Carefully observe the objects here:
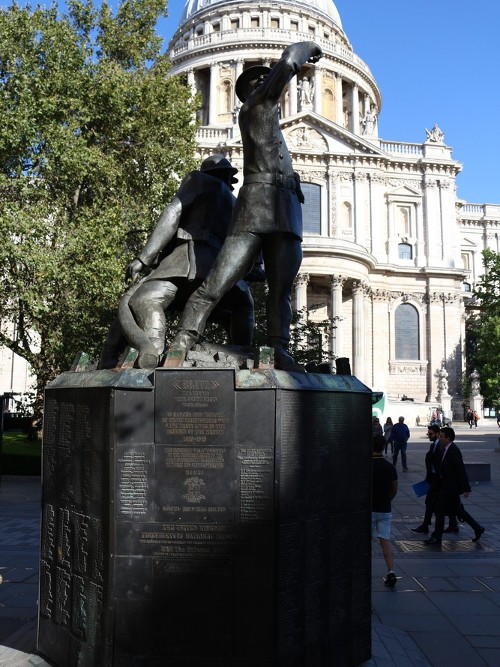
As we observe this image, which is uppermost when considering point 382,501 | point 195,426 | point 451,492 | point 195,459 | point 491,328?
point 491,328

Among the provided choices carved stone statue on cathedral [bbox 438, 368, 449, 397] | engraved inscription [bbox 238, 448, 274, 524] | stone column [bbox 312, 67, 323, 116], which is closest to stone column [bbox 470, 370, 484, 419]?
carved stone statue on cathedral [bbox 438, 368, 449, 397]

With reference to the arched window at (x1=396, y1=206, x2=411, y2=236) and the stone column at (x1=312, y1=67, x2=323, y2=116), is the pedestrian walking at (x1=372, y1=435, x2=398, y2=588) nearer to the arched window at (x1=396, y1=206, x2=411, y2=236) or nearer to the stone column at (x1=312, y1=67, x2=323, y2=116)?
Result: the arched window at (x1=396, y1=206, x2=411, y2=236)

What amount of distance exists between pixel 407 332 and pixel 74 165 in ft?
125

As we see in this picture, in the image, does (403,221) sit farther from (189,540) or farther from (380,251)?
(189,540)

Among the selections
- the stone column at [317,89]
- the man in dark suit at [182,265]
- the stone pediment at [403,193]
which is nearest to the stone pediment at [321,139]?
the stone pediment at [403,193]

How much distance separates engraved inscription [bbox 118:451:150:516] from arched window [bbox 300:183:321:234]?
46305 mm

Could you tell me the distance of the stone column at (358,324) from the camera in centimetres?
4797

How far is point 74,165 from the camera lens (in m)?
18.8

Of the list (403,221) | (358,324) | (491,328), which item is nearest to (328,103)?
(403,221)

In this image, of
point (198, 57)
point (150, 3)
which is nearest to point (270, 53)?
point (198, 57)

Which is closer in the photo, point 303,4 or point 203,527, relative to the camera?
point 203,527

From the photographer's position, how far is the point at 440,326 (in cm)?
5194

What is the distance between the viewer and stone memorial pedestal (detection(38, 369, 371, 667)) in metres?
4.26

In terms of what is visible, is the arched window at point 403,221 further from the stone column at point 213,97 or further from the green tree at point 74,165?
the green tree at point 74,165
